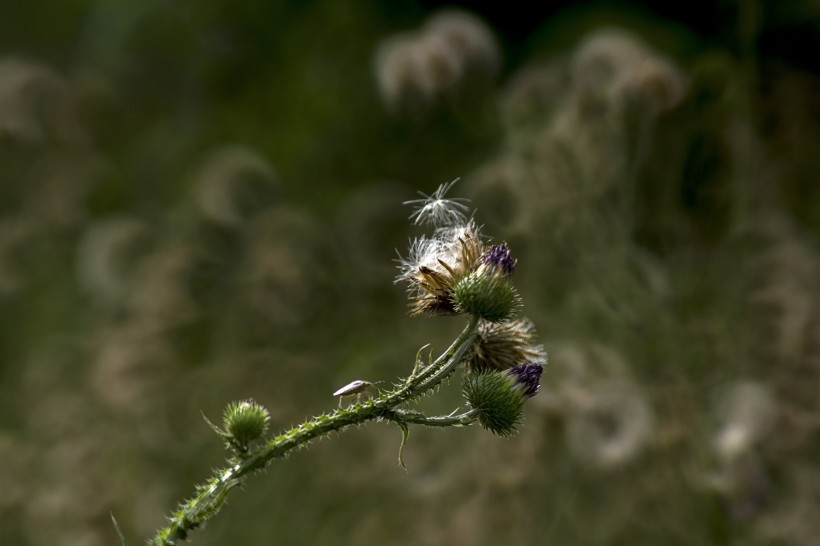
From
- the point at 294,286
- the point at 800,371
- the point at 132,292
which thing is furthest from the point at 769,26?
the point at 132,292

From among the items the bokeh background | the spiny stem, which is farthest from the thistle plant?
the bokeh background

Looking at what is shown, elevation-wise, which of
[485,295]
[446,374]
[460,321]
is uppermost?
[460,321]

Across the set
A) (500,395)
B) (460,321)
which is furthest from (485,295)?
(460,321)

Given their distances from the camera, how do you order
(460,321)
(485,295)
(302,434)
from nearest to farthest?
(302,434) → (485,295) → (460,321)

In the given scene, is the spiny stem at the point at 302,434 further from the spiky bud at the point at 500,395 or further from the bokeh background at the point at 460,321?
the bokeh background at the point at 460,321

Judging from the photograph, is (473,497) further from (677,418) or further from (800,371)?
(800,371)

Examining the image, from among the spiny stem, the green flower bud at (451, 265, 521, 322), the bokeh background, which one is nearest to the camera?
Result: the spiny stem

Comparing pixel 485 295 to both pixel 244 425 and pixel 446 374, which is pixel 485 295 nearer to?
pixel 446 374

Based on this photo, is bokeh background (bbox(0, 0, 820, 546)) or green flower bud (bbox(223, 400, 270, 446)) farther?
bokeh background (bbox(0, 0, 820, 546))

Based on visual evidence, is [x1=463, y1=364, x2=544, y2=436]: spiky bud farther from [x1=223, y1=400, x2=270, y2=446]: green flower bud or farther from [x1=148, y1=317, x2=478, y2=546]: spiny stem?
[x1=223, y1=400, x2=270, y2=446]: green flower bud
